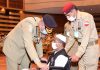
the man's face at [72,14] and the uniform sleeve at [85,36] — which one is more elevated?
the man's face at [72,14]

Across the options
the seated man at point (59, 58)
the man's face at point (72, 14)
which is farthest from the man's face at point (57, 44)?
the man's face at point (72, 14)

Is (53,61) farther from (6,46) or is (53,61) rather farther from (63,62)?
(6,46)

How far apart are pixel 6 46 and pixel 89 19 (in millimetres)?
1184

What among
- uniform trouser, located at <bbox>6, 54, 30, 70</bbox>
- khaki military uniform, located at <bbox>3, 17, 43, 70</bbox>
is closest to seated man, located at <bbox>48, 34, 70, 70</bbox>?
khaki military uniform, located at <bbox>3, 17, 43, 70</bbox>

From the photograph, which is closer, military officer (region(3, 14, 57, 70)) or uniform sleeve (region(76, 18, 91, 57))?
military officer (region(3, 14, 57, 70))

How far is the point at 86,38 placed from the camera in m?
3.64

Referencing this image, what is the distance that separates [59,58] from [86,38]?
526 mm

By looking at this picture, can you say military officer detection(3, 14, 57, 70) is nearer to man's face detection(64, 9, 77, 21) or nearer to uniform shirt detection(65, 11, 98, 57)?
man's face detection(64, 9, 77, 21)

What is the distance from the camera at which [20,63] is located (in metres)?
3.79

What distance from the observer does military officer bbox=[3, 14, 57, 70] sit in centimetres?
317

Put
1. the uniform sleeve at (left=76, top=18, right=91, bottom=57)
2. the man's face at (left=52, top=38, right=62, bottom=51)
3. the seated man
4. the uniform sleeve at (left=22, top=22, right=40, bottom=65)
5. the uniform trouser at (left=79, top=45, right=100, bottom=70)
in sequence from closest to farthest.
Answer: the uniform sleeve at (left=22, top=22, right=40, bottom=65)
the seated man
the man's face at (left=52, top=38, right=62, bottom=51)
the uniform sleeve at (left=76, top=18, right=91, bottom=57)
the uniform trouser at (left=79, top=45, right=100, bottom=70)

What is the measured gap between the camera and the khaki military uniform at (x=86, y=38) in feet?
12.0

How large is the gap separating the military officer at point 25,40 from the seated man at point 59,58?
200 mm

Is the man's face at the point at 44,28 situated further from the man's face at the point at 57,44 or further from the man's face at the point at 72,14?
the man's face at the point at 72,14
